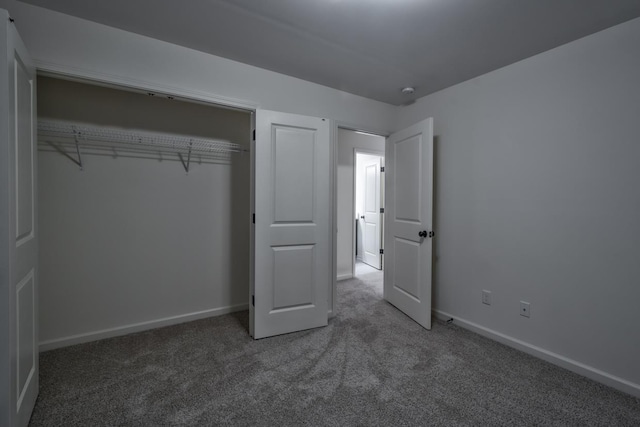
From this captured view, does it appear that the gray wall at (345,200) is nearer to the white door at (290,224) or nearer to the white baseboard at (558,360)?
the white door at (290,224)

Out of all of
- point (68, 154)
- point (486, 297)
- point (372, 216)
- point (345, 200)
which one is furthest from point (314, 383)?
point (372, 216)

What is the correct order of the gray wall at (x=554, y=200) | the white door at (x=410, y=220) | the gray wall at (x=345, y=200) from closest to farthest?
1. the gray wall at (x=554, y=200)
2. the white door at (x=410, y=220)
3. the gray wall at (x=345, y=200)

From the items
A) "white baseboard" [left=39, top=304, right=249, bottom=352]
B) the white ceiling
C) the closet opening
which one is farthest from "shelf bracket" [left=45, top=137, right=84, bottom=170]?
the closet opening

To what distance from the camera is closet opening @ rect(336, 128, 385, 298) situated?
4125 millimetres

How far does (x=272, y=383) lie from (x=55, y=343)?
1.83 metres

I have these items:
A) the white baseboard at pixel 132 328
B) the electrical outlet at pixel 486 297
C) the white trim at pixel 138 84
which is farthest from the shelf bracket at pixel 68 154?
the electrical outlet at pixel 486 297

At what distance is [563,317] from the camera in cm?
199

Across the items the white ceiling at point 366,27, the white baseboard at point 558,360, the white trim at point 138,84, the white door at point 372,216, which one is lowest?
the white baseboard at point 558,360

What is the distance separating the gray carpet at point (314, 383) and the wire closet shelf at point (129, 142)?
163 cm

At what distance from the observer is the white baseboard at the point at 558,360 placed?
5.63 feet

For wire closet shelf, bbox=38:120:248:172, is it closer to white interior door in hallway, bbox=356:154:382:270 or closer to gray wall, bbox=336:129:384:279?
gray wall, bbox=336:129:384:279

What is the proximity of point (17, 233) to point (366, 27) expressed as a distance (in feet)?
7.50

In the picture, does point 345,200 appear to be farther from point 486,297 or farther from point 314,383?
point 314,383

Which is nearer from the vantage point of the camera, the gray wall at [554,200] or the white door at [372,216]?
the gray wall at [554,200]
